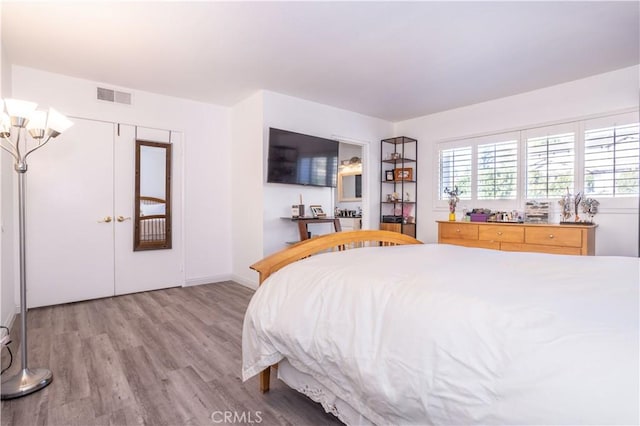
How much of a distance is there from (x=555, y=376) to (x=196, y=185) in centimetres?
435

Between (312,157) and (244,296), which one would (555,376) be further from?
(312,157)

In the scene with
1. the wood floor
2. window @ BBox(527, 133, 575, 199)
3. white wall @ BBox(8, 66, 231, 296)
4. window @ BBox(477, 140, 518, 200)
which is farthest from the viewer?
window @ BBox(477, 140, 518, 200)

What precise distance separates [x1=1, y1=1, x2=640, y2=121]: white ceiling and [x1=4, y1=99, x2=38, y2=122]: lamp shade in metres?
0.93

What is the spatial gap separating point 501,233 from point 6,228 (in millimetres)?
5004

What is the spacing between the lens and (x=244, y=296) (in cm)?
389

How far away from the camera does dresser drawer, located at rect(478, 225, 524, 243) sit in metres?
3.69

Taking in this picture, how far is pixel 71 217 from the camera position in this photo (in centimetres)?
361

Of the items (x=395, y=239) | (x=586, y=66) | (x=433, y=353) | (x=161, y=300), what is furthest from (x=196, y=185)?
(x=586, y=66)

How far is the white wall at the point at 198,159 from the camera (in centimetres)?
386

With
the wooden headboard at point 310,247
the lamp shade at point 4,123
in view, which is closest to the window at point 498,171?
the wooden headboard at point 310,247

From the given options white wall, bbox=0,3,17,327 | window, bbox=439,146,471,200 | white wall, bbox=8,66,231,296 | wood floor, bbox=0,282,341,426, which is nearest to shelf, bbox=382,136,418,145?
window, bbox=439,146,471,200

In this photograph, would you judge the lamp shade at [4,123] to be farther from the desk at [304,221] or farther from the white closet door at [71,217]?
the desk at [304,221]

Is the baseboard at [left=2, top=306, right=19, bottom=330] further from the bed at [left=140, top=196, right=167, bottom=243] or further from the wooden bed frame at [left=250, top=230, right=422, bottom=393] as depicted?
the wooden bed frame at [left=250, top=230, right=422, bottom=393]

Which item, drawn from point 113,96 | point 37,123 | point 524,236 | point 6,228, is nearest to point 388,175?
point 524,236
